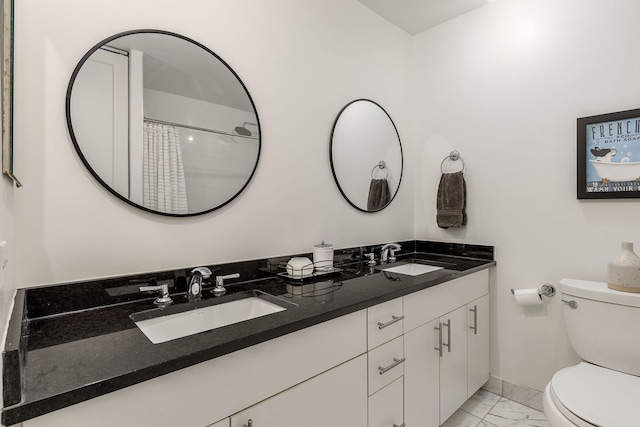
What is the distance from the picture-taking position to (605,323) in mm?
1526

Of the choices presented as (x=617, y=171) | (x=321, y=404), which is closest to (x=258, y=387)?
(x=321, y=404)

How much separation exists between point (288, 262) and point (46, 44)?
47.0 inches

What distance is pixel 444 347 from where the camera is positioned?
1.66 m

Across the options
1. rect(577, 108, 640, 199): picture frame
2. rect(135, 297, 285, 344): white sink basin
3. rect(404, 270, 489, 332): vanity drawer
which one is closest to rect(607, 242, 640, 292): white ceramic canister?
rect(577, 108, 640, 199): picture frame

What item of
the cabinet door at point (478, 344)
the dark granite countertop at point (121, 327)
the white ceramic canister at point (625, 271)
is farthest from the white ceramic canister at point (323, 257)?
the white ceramic canister at point (625, 271)

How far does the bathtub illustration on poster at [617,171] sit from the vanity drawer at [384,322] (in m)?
1.28

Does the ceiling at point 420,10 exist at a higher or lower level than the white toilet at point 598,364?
higher

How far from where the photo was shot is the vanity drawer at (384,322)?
1255 mm

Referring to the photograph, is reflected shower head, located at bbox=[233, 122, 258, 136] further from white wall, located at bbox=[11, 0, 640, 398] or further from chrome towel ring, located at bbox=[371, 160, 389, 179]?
chrome towel ring, located at bbox=[371, 160, 389, 179]

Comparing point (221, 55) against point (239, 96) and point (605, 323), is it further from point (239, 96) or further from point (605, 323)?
point (605, 323)

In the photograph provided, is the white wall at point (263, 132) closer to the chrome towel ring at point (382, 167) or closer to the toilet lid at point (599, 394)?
the chrome towel ring at point (382, 167)

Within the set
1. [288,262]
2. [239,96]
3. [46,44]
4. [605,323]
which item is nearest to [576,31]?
[605,323]

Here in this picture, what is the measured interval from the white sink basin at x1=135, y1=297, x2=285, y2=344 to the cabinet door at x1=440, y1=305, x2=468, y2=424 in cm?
92

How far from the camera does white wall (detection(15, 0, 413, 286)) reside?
1.06 metres
